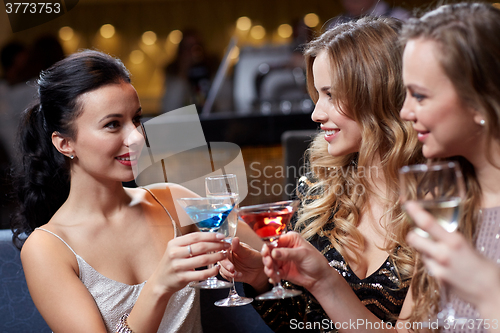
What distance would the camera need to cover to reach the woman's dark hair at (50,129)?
1.56 meters

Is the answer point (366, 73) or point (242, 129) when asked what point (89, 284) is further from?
point (242, 129)

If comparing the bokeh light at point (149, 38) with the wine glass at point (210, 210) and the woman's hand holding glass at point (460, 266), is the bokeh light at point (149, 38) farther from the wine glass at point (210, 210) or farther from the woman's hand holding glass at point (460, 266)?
the woman's hand holding glass at point (460, 266)

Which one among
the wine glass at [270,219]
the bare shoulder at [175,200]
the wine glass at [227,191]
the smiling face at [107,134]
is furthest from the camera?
the bare shoulder at [175,200]

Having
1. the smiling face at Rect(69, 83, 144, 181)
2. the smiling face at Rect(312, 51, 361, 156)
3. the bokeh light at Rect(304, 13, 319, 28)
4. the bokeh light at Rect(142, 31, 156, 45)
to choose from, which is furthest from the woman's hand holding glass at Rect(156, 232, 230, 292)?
the bokeh light at Rect(142, 31, 156, 45)

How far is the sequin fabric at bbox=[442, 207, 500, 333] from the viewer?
1152 millimetres

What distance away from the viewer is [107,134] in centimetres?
154

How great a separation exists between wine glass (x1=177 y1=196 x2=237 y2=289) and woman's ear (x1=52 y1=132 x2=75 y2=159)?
62cm

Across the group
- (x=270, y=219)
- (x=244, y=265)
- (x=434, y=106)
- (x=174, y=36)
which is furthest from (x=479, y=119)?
(x=174, y=36)

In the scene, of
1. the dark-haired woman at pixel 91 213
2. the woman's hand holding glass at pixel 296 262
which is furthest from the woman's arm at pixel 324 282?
the dark-haired woman at pixel 91 213

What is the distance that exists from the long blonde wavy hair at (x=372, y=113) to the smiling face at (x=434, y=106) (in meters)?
0.46

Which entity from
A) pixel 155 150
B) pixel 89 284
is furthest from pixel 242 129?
pixel 89 284

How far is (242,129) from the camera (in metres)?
3.47

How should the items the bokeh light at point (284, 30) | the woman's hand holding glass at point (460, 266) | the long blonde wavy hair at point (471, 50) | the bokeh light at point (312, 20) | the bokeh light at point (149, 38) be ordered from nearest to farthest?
the woman's hand holding glass at point (460, 266)
the long blonde wavy hair at point (471, 50)
the bokeh light at point (312, 20)
the bokeh light at point (149, 38)
the bokeh light at point (284, 30)

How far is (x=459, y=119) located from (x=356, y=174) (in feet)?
2.34
